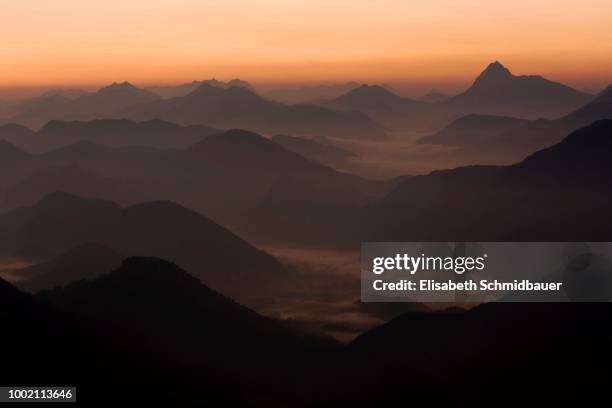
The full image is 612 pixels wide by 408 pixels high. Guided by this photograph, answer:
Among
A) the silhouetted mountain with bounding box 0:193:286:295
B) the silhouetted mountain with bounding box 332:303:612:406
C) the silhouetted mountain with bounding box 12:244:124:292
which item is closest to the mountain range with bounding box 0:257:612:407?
the silhouetted mountain with bounding box 332:303:612:406

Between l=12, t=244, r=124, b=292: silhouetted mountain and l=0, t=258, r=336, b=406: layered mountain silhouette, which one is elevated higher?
l=12, t=244, r=124, b=292: silhouetted mountain

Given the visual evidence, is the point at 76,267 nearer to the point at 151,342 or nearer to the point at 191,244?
the point at 191,244

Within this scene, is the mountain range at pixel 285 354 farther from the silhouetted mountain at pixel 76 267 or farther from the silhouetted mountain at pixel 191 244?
the silhouetted mountain at pixel 191 244

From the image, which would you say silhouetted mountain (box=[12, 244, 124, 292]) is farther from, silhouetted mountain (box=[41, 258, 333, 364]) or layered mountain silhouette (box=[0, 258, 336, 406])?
silhouetted mountain (box=[41, 258, 333, 364])

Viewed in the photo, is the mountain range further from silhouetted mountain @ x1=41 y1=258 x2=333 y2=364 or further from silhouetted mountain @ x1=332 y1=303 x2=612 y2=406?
silhouetted mountain @ x1=41 y1=258 x2=333 y2=364

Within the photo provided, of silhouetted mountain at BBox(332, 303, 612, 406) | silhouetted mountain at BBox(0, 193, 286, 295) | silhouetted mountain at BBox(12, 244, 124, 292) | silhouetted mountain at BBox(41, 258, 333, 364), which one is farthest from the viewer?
silhouetted mountain at BBox(0, 193, 286, 295)

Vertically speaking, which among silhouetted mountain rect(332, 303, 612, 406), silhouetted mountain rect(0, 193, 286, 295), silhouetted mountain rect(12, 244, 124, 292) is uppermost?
silhouetted mountain rect(0, 193, 286, 295)

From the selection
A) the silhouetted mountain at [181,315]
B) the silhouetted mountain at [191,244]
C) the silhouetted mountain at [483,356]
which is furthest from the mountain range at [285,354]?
the silhouetted mountain at [191,244]

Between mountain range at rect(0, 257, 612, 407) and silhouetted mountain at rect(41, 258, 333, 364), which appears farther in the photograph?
silhouetted mountain at rect(41, 258, 333, 364)

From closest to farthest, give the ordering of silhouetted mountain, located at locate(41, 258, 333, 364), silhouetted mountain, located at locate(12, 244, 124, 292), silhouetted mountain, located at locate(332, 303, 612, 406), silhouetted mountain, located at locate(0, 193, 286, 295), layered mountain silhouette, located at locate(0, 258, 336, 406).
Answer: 1. layered mountain silhouette, located at locate(0, 258, 336, 406)
2. silhouetted mountain, located at locate(332, 303, 612, 406)
3. silhouetted mountain, located at locate(41, 258, 333, 364)
4. silhouetted mountain, located at locate(12, 244, 124, 292)
5. silhouetted mountain, located at locate(0, 193, 286, 295)

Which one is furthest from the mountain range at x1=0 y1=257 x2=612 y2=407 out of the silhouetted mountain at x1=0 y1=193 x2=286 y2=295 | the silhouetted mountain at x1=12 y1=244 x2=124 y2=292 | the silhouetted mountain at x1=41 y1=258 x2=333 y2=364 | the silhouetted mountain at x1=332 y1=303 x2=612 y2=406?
the silhouetted mountain at x1=0 y1=193 x2=286 y2=295
